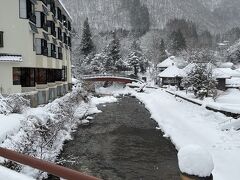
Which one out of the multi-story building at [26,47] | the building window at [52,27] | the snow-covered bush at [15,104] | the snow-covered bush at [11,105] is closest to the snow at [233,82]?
the building window at [52,27]

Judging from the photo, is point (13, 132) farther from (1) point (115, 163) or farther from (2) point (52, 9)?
(2) point (52, 9)

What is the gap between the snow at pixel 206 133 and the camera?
16375 mm

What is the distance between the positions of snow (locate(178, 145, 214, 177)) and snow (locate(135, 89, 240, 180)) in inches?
417

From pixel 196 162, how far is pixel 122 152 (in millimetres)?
18196

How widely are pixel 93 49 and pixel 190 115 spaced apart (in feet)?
192

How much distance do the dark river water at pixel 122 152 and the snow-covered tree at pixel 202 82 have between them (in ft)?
40.5

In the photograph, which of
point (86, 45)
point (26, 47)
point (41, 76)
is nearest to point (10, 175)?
point (26, 47)

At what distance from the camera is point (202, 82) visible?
145 feet

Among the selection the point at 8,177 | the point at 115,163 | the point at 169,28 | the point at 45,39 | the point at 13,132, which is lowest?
the point at 115,163

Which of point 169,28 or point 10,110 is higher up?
point 169,28

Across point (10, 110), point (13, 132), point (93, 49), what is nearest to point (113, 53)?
point (93, 49)

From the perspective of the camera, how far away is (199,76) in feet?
145

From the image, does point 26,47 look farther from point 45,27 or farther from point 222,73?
point 222,73

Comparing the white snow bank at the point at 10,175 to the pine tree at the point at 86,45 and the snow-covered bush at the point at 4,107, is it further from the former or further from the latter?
the pine tree at the point at 86,45
